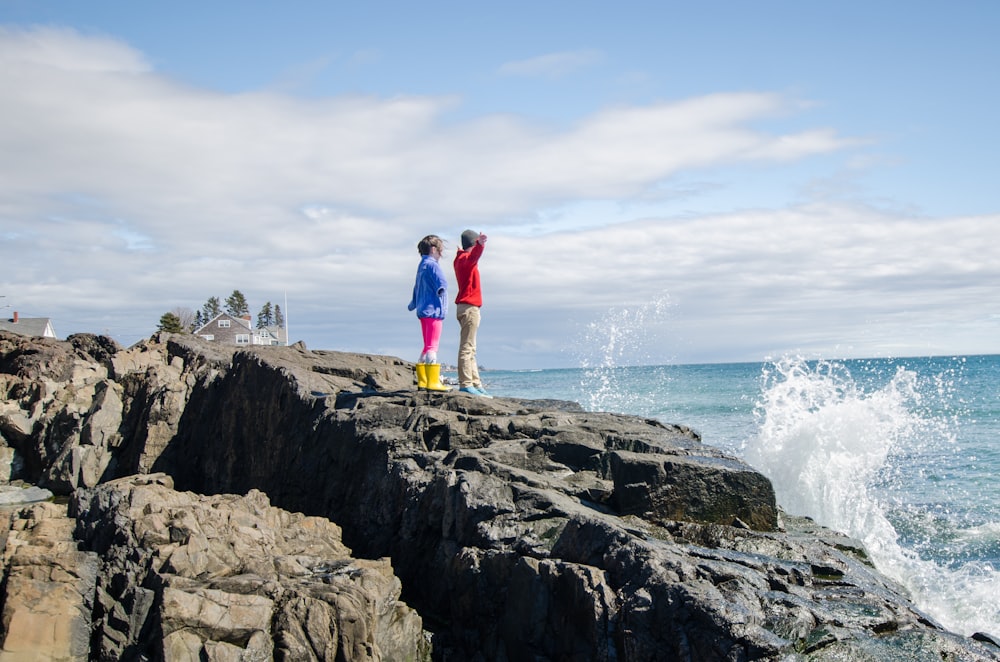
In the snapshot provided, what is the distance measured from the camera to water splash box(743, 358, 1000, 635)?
8.63 m

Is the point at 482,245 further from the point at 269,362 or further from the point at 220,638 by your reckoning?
the point at 220,638

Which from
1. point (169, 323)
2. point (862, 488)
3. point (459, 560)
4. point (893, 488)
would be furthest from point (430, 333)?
point (169, 323)

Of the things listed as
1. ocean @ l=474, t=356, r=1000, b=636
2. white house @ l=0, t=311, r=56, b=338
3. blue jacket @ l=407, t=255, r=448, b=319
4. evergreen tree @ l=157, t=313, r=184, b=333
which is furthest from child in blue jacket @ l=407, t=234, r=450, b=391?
white house @ l=0, t=311, r=56, b=338

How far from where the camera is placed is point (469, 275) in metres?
10.2

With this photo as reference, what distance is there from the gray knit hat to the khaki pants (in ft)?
Result: 2.55

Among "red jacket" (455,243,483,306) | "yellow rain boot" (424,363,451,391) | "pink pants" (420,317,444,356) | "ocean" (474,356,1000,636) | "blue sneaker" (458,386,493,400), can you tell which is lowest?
"ocean" (474,356,1000,636)

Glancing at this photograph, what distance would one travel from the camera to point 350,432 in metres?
8.79

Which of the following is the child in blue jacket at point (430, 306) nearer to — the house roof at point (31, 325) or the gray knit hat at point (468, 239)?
the gray knit hat at point (468, 239)

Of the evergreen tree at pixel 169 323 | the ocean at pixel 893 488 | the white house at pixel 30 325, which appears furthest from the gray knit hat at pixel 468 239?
the white house at pixel 30 325

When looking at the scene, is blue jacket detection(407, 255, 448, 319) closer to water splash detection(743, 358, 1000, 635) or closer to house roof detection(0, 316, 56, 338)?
water splash detection(743, 358, 1000, 635)

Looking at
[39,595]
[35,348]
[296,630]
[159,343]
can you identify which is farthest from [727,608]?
[35,348]

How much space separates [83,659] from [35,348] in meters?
20.4

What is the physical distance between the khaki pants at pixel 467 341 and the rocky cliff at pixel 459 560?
88cm

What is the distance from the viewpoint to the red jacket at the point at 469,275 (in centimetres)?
1014
